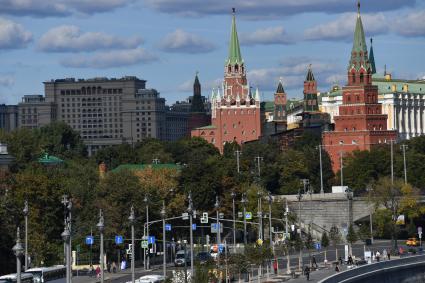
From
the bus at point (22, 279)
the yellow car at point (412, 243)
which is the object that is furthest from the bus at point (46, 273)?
the yellow car at point (412, 243)

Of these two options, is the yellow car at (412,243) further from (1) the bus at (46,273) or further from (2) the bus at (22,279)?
(2) the bus at (22,279)

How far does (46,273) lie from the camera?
114m

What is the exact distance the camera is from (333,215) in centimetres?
19288

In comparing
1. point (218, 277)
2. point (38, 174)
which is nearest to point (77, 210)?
point (38, 174)

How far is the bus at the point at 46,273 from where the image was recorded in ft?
363

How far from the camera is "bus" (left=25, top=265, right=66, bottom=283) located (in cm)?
11071

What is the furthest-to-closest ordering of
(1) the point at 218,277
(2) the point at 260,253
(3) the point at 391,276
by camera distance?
(3) the point at 391,276 → (2) the point at 260,253 → (1) the point at 218,277

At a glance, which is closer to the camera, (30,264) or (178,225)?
(30,264)

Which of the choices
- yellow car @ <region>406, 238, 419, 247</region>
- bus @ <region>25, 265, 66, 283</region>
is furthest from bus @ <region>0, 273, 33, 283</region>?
yellow car @ <region>406, 238, 419, 247</region>

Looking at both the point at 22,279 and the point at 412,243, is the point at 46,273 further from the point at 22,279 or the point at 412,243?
the point at 412,243

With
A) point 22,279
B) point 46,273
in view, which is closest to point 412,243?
point 46,273

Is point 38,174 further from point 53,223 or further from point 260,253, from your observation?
point 260,253

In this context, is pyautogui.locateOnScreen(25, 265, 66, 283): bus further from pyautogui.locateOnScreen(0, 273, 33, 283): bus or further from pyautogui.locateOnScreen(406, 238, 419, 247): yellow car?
pyautogui.locateOnScreen(406, 238, 419, 247): yellow car

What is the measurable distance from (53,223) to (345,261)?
2482cm
